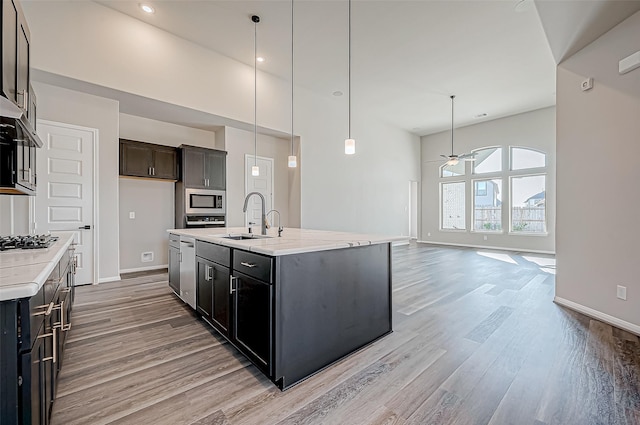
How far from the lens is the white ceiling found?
12.0 feet

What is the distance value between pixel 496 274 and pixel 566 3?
3.95 meters

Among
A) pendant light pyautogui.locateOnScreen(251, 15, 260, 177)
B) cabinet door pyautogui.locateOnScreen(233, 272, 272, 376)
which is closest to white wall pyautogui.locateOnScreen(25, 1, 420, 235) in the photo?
pendant light pyautogui.locateOnScreen(251, 15, 260, 177)

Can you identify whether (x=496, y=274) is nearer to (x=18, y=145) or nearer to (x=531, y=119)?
(x=531, y=119)

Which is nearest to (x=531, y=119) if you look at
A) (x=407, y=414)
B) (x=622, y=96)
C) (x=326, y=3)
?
(x=622, y=96)

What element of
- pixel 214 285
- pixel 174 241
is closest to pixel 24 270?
pixel 214 285

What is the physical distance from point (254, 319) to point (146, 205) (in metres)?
4.32

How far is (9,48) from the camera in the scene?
1.56 metres

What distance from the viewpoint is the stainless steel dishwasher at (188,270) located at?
291 centimetres

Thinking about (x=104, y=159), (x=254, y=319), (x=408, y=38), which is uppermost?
(x=408, y=38)

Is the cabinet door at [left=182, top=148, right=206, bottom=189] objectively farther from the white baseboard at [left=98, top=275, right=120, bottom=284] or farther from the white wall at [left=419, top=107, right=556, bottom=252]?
the white wall at [left=419, top=107, right=556, bottom=252]

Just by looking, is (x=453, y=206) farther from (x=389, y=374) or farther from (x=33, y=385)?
(x=33, y=385)

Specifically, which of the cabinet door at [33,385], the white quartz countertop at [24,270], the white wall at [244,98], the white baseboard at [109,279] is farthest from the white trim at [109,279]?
the cabinet door at [33,385]

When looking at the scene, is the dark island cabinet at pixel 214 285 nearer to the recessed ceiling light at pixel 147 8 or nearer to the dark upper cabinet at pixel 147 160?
the dark upper cabinet at pixel 147 160

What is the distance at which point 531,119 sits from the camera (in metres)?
7.68
